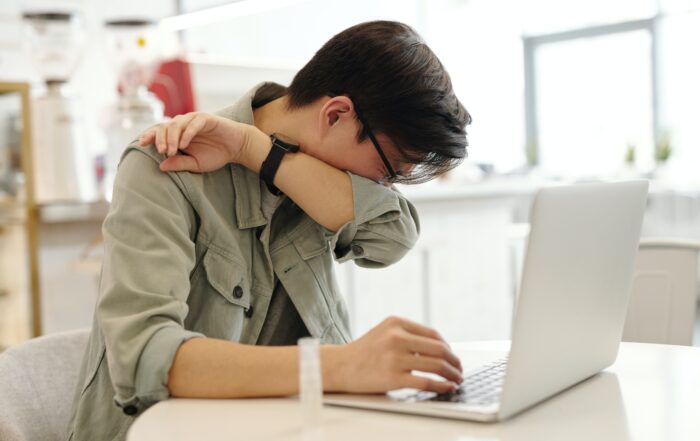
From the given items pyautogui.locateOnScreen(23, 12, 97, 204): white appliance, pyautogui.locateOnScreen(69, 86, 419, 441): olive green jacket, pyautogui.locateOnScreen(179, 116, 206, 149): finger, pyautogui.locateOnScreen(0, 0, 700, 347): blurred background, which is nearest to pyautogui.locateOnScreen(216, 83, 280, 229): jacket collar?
pyautogui.locateOnScreen(69, 86, 419, 441): olive green jacket

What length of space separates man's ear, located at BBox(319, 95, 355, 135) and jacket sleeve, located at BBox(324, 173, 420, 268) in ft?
0.24

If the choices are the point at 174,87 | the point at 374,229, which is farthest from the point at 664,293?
the point at 174,87

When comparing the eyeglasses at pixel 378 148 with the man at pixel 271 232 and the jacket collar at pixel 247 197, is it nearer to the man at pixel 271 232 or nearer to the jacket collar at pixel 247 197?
the man at pixel 271 232

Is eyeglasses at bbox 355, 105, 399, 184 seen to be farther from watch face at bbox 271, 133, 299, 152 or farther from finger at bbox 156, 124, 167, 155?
finger at bbox 156, 124, 167, 155

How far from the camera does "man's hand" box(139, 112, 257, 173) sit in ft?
3.51

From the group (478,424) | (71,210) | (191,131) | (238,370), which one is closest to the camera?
(478,424)

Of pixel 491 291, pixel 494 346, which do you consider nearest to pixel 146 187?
pixel 494 346

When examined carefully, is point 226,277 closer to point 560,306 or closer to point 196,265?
point 196,265

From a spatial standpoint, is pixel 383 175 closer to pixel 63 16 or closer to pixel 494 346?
pixel 494 346

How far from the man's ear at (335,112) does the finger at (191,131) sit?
166 mm

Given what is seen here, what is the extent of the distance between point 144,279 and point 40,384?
0.35m

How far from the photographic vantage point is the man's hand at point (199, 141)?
1.07m

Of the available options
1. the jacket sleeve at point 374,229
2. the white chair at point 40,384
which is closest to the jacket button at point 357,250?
the jacket sleeve at point 374,229

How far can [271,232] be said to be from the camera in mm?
1228
